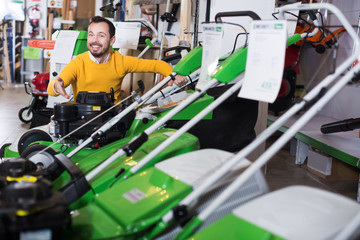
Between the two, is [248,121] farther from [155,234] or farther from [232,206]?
[155,234]

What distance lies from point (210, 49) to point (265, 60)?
0.46 metres

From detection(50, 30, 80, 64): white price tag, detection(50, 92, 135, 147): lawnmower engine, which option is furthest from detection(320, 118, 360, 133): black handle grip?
detection(50, 30, 80, 64): white price tag

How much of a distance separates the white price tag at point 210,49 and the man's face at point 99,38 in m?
0.93

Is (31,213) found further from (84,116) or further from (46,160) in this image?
(84,116)

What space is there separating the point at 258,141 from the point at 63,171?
92 cm

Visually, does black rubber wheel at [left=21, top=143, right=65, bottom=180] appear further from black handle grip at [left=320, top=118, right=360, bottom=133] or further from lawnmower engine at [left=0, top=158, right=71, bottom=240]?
black handle grip at [left=320, top=118, right=360, bottom=133]

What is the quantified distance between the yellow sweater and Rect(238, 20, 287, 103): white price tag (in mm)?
1355

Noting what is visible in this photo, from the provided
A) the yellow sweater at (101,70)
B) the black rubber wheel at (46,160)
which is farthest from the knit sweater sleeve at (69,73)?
the black rubber wheel at (46,160)

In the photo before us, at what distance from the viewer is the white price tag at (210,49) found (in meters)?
1.88

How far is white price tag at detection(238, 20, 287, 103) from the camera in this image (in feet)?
4.76

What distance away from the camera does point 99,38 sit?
8.88 ft

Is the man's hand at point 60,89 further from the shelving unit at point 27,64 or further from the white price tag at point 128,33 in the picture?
the shelving unit at point 27,64

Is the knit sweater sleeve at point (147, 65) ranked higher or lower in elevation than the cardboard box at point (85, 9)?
lower

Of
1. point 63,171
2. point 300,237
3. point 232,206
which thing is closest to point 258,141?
point 232,206
